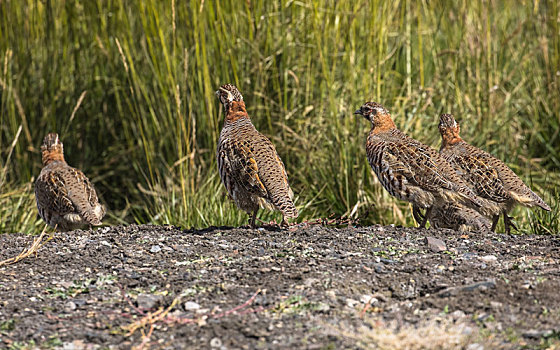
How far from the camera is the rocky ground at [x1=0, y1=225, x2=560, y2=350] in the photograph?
3.78m

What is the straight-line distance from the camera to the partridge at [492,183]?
5984mm

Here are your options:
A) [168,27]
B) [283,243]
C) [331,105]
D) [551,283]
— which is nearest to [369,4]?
[331,105]

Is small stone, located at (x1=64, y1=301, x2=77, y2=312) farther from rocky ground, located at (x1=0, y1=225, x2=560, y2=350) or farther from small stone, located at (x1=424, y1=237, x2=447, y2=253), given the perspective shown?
small stone, located at (x1=424, y1=237, x2=447, y2=253)

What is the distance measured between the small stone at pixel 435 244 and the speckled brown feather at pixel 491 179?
3.33ft

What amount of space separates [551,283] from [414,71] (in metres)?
5.23

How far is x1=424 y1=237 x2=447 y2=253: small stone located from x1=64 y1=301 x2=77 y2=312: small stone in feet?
7.66

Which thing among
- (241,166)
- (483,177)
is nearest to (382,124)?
(483,177)

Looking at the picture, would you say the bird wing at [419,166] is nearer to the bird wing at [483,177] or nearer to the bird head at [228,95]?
the bird wing at [483,177]

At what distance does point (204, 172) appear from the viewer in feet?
26.3

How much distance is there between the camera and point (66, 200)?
6.77 m

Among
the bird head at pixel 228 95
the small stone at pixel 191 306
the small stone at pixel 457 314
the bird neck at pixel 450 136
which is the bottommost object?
the small stone at pixel 191 306

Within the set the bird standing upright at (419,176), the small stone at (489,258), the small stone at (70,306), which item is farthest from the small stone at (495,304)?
the small stone at (70,306)

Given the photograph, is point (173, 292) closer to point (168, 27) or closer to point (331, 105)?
point (331, 105)

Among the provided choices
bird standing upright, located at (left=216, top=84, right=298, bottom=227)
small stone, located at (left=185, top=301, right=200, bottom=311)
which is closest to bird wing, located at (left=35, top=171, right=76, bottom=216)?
bird standing upright, located at (left=216, top=84, right=298, bottom=227)
